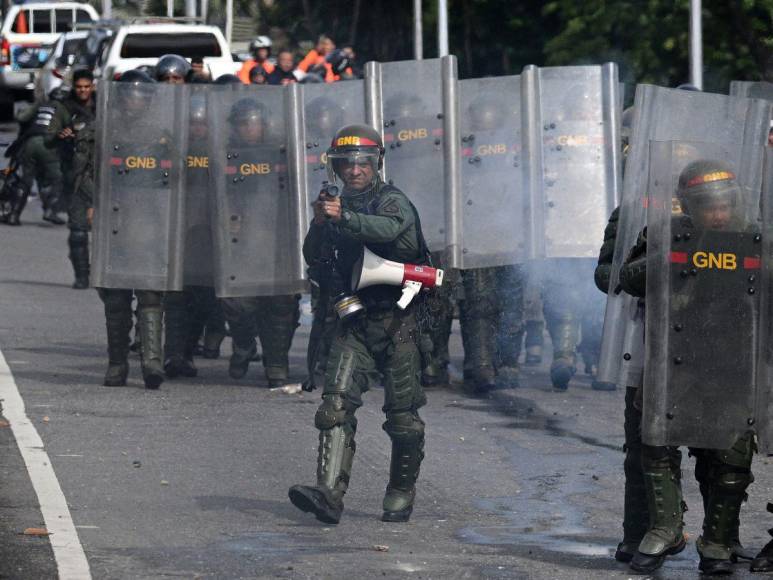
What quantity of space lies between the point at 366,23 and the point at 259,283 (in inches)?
1267

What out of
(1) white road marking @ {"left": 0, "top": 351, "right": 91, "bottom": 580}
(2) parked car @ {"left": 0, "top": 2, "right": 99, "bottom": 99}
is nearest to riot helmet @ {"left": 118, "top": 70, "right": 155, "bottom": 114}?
(1) white road marking @ {"left": 0, "top": 351, "right": 91, "bottom": 580}

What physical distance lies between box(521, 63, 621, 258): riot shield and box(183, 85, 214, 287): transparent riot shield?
2126mm

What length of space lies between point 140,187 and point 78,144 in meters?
4.40

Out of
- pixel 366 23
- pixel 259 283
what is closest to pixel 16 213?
pixel 259 283

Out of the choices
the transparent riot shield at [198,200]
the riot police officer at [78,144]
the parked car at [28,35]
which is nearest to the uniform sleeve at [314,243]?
the transparent riot shield at [198,200]

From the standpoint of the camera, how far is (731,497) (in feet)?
23.9

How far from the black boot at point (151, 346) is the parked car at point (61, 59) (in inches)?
658

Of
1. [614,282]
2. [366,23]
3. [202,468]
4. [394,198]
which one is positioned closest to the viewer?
[614,282]

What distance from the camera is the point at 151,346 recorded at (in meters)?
12.7

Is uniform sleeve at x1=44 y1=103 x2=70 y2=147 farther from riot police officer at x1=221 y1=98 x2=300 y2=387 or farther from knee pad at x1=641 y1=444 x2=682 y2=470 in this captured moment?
knee pad at x1=641 y1=444 x2=682 y2=470

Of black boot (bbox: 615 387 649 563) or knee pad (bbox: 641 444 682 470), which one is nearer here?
knee pad (bbox: 641 444 682 470)

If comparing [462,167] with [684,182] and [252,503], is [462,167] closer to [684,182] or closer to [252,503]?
[252,503]

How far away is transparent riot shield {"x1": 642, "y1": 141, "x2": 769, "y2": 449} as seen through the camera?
6988 mm

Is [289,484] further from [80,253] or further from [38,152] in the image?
[38,152]
